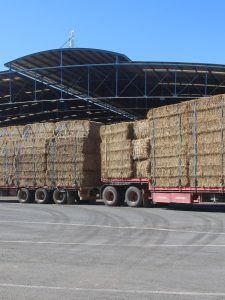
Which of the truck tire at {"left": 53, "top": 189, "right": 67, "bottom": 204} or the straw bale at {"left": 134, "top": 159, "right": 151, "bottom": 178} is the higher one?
the straw bale at {"left": 134, "top": 159, "right": 151, "bottom": 178}

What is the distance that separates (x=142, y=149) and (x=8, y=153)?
9.25 meters

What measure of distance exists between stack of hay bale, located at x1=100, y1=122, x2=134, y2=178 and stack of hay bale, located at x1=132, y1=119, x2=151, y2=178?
28 centimetres

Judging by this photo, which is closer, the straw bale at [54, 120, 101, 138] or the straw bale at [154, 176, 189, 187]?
the straw bale at [154, 176, 189, 187]

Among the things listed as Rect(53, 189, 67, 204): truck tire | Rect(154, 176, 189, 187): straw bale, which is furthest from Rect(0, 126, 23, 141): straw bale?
Rect(154, 176, 189, 187): straw bale

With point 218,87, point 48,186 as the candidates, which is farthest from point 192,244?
point 218,87

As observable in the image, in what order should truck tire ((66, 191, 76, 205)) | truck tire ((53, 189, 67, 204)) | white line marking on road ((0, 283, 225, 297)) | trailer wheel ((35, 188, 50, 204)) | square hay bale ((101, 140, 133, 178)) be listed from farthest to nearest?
trailer wheel ((35, 188, 50, 204)) → truck tire ((53, 189, 67, 204)) → truck tire ((66, 191, 76, 205)) → square hay bale ((101, 140, 133, 178)) → white line marking on road ((0, 283, 225, 297))

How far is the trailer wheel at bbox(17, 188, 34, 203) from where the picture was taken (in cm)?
2748

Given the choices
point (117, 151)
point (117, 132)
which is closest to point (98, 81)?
point (117, 132)

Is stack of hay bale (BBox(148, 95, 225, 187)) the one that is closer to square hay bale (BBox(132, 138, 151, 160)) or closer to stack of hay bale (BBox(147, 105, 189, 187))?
stack of hay bale (BBox(147, 105, 189, 187))

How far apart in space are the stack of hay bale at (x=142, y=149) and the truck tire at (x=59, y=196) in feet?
15.3

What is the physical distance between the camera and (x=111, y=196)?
2406cm

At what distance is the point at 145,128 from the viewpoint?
74.4 feet

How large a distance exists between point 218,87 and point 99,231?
72.0ft

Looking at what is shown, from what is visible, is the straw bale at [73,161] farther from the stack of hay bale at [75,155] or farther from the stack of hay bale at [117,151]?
the stack of hay bale at [117,151]
